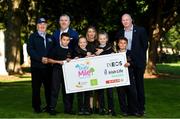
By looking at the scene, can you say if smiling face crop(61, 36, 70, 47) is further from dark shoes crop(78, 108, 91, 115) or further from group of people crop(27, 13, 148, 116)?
dark shoes crop(78, 108, 91, 115)

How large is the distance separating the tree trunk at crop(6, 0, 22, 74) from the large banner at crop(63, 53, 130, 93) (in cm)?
1933

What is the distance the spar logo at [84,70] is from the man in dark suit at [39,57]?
0.70 m

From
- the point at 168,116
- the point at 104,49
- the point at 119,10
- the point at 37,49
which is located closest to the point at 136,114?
the point at 168,116

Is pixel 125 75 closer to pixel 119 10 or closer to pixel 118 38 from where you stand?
pixel 118 38

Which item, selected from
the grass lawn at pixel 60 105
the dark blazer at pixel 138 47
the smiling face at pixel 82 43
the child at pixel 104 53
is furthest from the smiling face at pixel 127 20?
the grass lawn at pixel 60 105

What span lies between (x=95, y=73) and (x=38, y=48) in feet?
4.50

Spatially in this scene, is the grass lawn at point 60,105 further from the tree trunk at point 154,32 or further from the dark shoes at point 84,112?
the tree trunk at point 154,32

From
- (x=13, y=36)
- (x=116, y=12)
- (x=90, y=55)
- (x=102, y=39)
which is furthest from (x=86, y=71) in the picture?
(x=116, y=12)

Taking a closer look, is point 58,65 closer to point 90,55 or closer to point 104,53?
point 90,55

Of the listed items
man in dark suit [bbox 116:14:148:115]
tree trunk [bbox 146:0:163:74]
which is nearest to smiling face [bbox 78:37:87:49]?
man in dark suit [bbox 116:14:148:115]

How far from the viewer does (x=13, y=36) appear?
102 feet

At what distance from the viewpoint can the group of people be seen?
12086 mm

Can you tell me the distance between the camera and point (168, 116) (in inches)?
478

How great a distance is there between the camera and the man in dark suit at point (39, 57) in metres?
12.3
